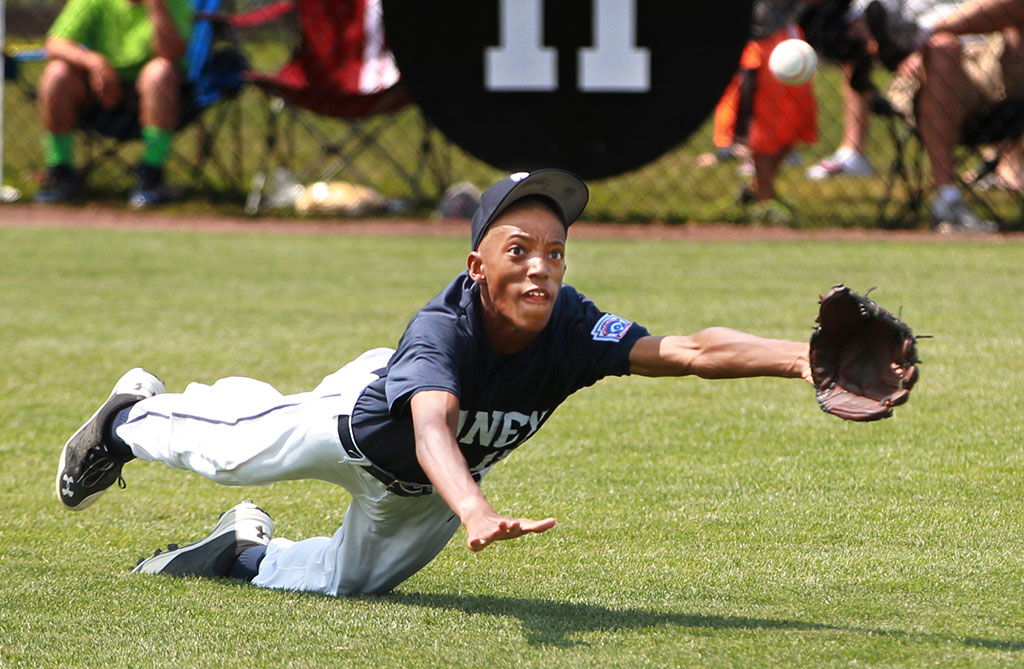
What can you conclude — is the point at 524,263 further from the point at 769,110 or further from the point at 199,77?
the point at 199,77

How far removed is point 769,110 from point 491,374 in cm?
756

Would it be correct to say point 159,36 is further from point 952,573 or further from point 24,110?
point 952,573

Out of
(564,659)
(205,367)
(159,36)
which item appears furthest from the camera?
(159,36)

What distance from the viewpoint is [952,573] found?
3.57 meters

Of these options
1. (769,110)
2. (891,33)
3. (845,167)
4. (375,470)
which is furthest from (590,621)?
(845,167)

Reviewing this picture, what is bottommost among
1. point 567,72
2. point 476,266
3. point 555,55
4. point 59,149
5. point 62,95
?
point 59,149

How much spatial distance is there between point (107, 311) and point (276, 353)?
142cm

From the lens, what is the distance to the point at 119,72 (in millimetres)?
10523

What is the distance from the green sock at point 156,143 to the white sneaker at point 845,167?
5.04 m

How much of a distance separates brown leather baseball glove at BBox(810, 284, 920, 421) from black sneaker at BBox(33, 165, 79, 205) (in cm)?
881

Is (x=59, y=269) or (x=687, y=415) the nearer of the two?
(x=687, y=415)

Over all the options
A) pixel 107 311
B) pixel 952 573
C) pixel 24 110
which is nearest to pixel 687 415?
pixel 952 573

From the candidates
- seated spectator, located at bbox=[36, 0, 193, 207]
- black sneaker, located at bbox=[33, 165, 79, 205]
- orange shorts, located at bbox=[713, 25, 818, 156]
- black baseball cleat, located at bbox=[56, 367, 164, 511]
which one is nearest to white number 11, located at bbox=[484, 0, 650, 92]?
orange shorts, located at bbox=[713, 25, 818, 156]

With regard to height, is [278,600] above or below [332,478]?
below
